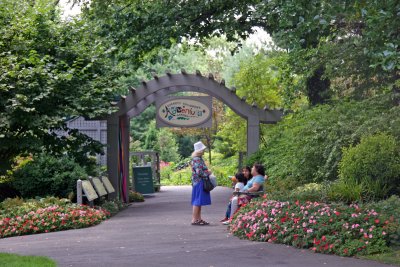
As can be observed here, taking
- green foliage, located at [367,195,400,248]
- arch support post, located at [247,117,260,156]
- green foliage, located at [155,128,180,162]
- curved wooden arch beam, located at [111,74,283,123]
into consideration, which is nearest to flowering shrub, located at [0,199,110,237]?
curved wooden arch beam, located at [111,74,283,123]

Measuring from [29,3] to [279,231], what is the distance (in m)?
12.0

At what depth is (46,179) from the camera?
16812 mm

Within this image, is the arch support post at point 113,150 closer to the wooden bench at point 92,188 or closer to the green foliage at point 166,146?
the wooden bench at point 92,188

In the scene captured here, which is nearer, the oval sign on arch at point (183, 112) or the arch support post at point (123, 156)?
the arch support post at point (123, 156)

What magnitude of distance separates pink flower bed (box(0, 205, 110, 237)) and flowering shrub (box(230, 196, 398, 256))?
3867 millimetres

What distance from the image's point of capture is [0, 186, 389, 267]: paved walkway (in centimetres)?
870

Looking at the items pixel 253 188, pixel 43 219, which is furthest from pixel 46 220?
pixel 253 188

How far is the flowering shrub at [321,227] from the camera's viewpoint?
29.7 ft

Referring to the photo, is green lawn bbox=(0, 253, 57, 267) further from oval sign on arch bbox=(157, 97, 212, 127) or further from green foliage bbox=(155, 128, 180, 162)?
green foliage bbox=(155, 128, 180, 162)

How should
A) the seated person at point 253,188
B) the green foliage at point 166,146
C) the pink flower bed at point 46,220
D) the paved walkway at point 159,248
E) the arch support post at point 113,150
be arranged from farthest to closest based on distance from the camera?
the green foliage at point 166,146 < the arch support post at point 113,150 < the seated person at point 253,188 < the pink flower bed at point 46,220 < the paved walkway at point 159,248

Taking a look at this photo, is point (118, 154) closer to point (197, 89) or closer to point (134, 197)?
point (134, 197)

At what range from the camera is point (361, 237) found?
9227mm

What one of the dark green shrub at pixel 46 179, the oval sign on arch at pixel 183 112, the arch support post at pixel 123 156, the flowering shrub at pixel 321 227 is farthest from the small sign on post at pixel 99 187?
the flowering shrub at pixel 321 227

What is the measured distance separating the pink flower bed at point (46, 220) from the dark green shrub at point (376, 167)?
5317 mm
